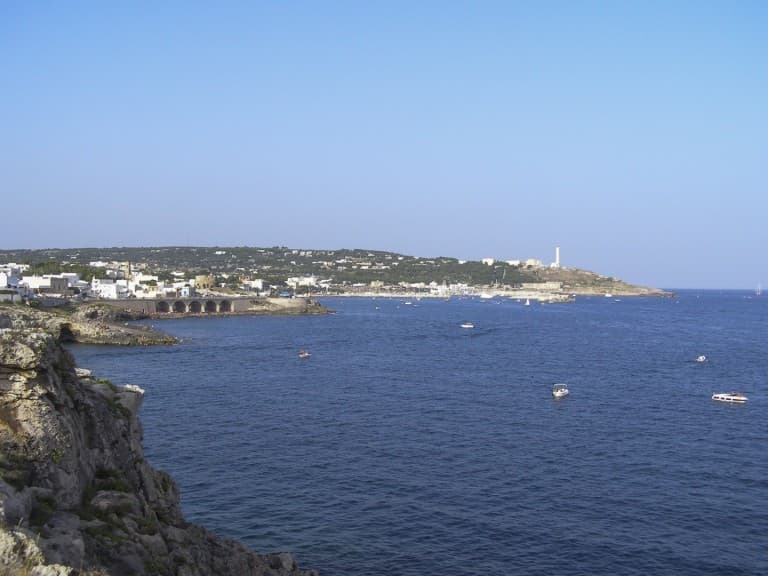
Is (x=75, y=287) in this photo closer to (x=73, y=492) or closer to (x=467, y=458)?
(x=467, y=458)

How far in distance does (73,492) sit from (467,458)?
2030 cm

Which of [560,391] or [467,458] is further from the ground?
[560,391]

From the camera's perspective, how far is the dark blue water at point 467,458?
21797 mm

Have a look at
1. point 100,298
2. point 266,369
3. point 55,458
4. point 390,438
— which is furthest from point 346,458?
point 100,298

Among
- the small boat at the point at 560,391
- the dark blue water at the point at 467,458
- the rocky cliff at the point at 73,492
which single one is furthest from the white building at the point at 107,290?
the rocky cliff at the point at 73,492

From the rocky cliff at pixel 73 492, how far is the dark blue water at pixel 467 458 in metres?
5.95

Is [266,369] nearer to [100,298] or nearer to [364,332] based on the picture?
[364,332]

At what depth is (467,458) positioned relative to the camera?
101 ft

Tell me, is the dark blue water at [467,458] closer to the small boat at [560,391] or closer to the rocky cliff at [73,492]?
the small boat at [560,391]

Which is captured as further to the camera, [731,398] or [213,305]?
[213,305]

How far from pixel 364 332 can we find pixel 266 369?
36919mm

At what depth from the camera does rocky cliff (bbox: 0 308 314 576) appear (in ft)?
36.1

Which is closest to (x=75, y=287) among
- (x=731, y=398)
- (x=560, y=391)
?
(x=560, y=391)

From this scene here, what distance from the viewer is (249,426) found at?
36219 millimetres
